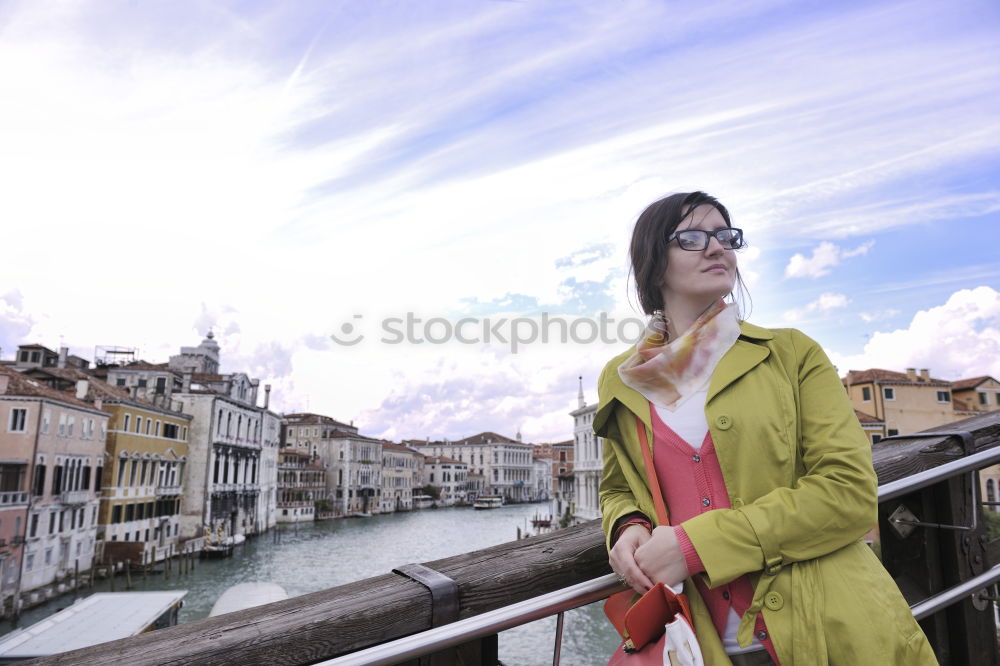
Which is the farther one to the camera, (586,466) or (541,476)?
(541,476)

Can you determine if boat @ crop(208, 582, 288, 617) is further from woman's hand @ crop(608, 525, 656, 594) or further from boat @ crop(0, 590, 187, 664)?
woman's hand @ crop(608, 525, 656, 594)

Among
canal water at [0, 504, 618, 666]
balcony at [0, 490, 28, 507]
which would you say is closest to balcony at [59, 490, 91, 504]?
balcony at [0, 490, 28, 507]

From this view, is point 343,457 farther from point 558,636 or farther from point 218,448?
point 558,636

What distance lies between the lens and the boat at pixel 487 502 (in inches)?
2974

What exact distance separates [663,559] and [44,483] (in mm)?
24892

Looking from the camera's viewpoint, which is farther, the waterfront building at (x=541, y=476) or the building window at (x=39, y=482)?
the waterfront building at (x=541, y=476)

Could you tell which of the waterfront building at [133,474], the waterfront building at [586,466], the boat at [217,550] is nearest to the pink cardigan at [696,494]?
the waterfront building at [133,474]

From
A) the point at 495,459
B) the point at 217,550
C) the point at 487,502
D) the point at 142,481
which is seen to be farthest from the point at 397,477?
the point at 142,481

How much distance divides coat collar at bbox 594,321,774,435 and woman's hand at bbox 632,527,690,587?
0.24 metres

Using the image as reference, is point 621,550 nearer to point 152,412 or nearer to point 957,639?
point 957,639

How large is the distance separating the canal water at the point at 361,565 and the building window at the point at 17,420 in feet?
17.5

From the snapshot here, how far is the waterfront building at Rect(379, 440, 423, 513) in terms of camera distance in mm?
63844

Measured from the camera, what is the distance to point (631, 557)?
48.5 inches

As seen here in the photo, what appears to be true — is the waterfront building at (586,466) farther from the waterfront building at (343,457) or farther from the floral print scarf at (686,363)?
the floral print scarf at (686,363)
